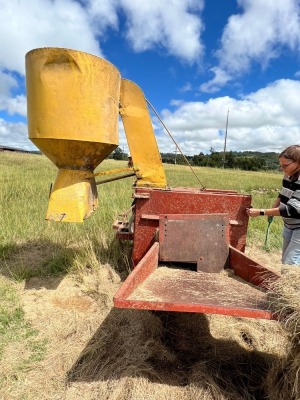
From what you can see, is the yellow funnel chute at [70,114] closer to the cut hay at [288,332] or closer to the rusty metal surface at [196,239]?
the rusty metal surface at [196,239]

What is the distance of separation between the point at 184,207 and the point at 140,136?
1054 mm

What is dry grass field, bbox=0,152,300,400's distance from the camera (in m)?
2.44

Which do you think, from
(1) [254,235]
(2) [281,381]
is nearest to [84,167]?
(2) [281,381]

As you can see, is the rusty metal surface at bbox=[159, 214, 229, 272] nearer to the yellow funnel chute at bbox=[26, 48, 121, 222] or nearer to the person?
the person

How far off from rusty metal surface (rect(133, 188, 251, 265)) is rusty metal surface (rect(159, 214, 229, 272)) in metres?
0.32

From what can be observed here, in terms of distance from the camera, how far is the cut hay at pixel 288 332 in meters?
2.13

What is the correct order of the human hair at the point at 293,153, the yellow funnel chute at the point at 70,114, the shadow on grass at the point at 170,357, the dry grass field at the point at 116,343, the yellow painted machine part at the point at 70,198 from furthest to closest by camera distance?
the yellow painted machine part at the point at 70,198 < the yellow funnel chute at the point at 70,114 < the human hair at the point at 293,153 < the shadow on grass at the point at 170,357 < the dry grass field at the point at 116,343

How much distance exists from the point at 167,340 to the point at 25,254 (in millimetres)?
2827

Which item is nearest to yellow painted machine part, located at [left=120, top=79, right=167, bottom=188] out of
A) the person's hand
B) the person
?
the person's hand

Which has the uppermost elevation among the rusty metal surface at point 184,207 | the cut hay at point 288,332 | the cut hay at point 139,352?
the rusty metal surface at point 184,207

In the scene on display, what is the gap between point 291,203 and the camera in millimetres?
3361

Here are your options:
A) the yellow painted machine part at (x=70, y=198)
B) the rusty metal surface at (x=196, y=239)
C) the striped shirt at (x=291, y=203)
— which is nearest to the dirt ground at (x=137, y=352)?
the rusty metal surface at (x=196, y=239)

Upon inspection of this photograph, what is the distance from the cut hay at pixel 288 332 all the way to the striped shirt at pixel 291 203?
983mm

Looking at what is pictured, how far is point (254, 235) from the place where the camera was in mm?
6973
